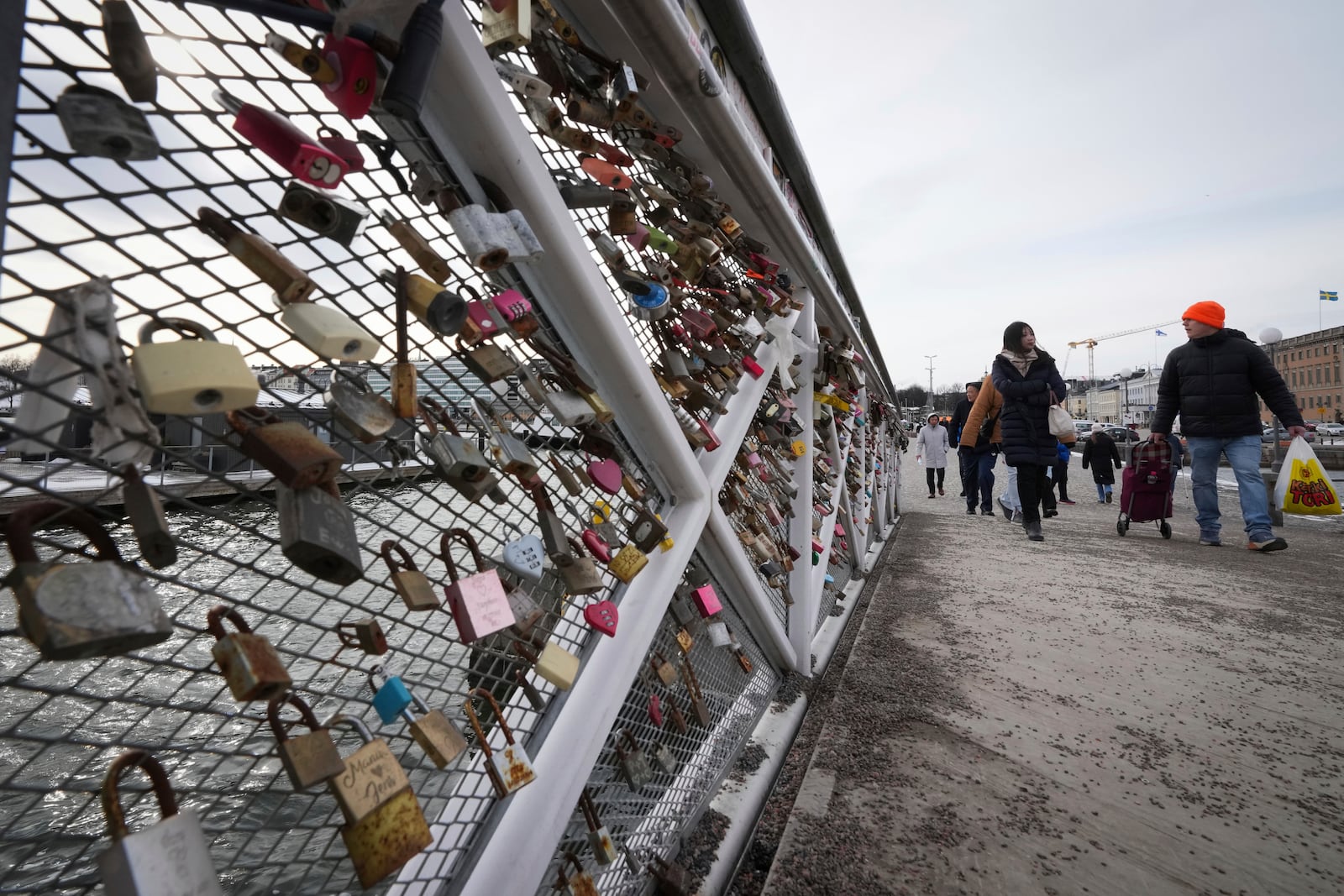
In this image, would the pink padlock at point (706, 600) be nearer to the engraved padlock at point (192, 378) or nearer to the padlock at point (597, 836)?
the padlock at point (597, 836)

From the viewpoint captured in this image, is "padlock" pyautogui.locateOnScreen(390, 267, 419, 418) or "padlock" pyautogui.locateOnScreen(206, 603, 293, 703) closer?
"padlock" pyautogui.locateOnScreen(206, 603, 293, 703)

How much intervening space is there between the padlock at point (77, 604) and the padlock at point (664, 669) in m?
0.89

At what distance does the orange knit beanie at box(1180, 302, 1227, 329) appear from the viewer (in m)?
3.84

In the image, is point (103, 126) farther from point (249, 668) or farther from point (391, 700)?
point (391, 700)

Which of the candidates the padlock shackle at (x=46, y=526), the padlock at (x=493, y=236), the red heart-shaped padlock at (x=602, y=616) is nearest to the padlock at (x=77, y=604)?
the padlock shackle at (x=46, y=526)

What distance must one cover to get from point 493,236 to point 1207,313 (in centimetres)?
454

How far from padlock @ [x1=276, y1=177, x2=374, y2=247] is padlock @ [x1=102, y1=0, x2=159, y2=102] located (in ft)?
0.36

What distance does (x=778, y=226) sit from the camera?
1.88 meters

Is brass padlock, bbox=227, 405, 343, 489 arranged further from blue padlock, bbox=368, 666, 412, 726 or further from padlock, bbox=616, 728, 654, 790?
padlock, bbox=616, 728, 654, 790

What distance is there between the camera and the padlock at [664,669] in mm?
1229

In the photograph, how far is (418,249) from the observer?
2.39 ft

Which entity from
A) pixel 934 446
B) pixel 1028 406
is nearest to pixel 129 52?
pixel 1028 406

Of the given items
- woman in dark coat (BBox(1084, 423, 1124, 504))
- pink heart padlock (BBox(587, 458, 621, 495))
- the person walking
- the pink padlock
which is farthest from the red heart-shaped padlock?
woman in dark coat (BBox(1084, 423, 1124, 504))

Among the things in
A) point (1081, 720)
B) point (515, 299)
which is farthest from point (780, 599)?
point (515, 299)
